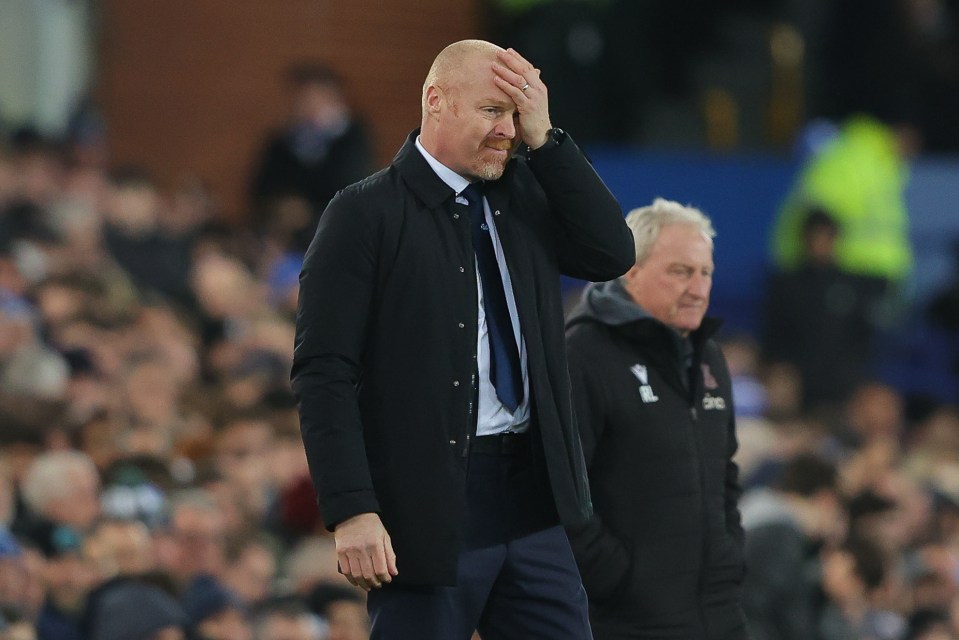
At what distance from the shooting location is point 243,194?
54.6 ft

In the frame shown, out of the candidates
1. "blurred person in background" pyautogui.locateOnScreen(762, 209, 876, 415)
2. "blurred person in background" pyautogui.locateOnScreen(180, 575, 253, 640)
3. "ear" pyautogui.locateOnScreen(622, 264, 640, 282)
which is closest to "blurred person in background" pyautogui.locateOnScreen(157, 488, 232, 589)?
"blurred person in background" pyautogui.locateOnScreen(180, 575, 253, 640)

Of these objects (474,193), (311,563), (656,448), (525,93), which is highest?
(525,93)

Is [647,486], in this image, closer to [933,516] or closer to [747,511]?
[747,511]

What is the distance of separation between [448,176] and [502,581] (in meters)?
0.99

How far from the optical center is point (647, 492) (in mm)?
6086

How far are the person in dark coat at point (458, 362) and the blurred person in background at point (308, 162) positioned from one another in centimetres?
930

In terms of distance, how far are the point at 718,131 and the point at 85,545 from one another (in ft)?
30.6

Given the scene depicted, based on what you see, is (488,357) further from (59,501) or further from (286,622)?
(59,501)

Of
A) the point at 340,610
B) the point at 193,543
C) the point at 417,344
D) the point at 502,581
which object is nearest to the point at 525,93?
the point at 417,344

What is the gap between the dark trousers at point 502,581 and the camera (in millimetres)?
4949

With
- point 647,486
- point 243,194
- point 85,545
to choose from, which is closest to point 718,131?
point 243,194

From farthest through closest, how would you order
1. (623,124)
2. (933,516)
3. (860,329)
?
(623,124) < (860,329) < (933,516)

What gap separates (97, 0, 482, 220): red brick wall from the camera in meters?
16.6

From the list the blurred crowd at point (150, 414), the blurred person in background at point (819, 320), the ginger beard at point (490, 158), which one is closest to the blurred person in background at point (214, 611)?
the blurred crowd at point (150, 414)
